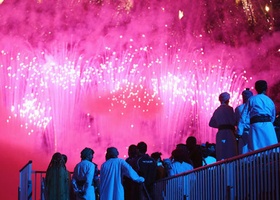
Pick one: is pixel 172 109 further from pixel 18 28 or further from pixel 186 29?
pixel 18 28

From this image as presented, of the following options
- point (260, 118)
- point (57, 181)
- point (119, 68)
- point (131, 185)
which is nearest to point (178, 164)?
point (131, 185)

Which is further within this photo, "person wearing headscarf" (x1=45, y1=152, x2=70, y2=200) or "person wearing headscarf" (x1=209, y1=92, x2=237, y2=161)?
"person wearing headscarf" (x1=45, y1=152, x2=70, y2=200)

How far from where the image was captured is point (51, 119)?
35125 mm

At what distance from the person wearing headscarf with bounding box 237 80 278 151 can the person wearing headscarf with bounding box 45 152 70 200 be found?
4.44 meters

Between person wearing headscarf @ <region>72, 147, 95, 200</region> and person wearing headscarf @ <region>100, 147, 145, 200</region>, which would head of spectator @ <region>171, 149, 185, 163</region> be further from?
person wearing headscarf @ <region>72, 147, 95, 200</region>

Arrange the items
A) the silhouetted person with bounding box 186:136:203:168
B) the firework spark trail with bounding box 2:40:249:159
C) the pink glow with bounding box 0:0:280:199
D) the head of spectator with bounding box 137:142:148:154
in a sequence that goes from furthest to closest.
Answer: the pink glow with bounding box 0:0:280:199 < the firework spark trail with bounding box 2:40:249:159 < the silhouetted person with bounding box 186:136:203:168 < the head of spectator with bounding box 137:142:148:154

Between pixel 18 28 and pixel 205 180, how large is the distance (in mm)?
24707

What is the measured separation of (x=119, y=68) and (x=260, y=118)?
70.2 ft

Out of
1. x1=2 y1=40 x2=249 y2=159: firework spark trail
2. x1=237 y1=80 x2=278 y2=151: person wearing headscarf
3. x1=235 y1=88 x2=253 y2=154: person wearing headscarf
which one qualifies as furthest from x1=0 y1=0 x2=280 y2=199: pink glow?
x1=237 y1=80 x2=278 y2=151: person wearing headscarf

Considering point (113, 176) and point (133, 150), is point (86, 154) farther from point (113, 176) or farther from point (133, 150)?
point (133, 150)

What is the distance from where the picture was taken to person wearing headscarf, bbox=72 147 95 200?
1641 cm

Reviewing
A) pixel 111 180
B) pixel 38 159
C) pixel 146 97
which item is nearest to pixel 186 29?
pixel 146 97

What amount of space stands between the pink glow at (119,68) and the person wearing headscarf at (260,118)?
19.0 metres

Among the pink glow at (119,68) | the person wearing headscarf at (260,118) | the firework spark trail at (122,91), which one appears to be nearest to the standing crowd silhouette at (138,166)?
the person wearing headscarf at (260,118)
